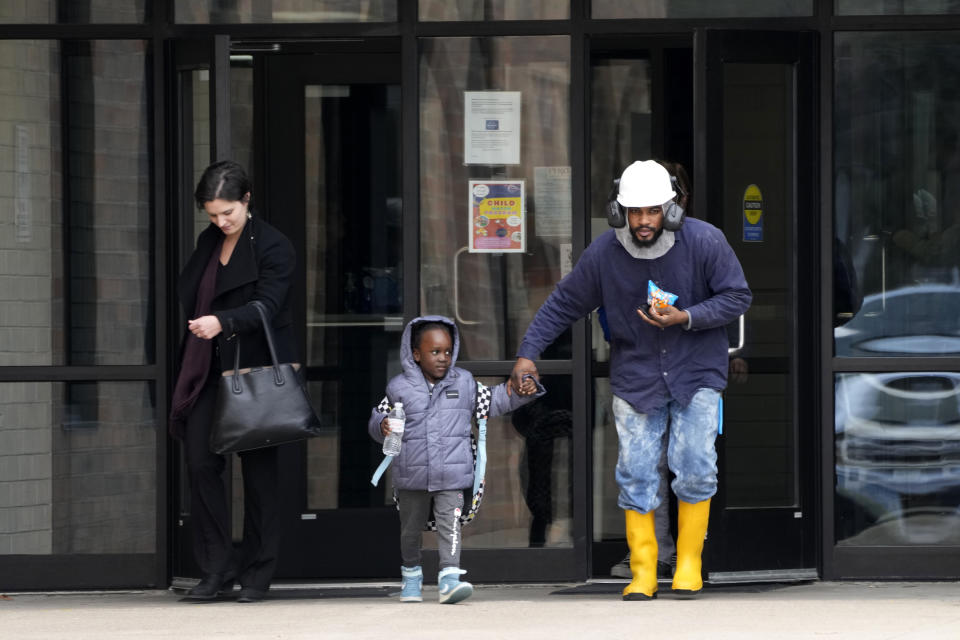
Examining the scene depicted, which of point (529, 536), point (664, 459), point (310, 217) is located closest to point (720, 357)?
point (664, 459)

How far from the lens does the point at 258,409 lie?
759cm

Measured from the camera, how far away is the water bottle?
299 inches

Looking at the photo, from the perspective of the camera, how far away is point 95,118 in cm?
871

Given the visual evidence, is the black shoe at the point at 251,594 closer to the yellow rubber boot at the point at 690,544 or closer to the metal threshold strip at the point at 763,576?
the yellow rubber boot at the point at 690,544

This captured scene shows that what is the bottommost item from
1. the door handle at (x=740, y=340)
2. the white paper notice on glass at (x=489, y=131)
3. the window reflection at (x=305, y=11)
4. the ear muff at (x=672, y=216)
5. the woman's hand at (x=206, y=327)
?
the door handle at (x=740, y=340)

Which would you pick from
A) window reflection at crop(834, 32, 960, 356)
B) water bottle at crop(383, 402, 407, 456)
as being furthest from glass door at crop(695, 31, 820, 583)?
water bottle at crop(383, 402, 407, 456)

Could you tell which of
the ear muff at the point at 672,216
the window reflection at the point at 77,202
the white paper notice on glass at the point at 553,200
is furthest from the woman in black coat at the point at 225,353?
the ear muff at the point at 672,216

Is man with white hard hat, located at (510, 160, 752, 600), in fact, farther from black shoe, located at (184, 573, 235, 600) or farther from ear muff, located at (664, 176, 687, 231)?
black shoe, located at (184, 573, 235, 600)

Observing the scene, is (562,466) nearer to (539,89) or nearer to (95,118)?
(539,89)

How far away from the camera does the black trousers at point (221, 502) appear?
7.87 meters

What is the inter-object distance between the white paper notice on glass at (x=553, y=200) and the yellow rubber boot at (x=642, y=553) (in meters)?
1.53

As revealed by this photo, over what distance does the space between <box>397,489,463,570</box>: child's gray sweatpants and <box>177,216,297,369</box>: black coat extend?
0.76 meters

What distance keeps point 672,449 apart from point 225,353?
1.82 meters

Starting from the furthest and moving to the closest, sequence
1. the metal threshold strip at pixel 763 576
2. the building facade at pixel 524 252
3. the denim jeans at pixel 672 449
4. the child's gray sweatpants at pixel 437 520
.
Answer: the building facade at pixel 524 252, the metal threshold strip at pixel 763 576, the child's gray sweatpants at pixel 437 520, the denim jeans at pixel 672 449
